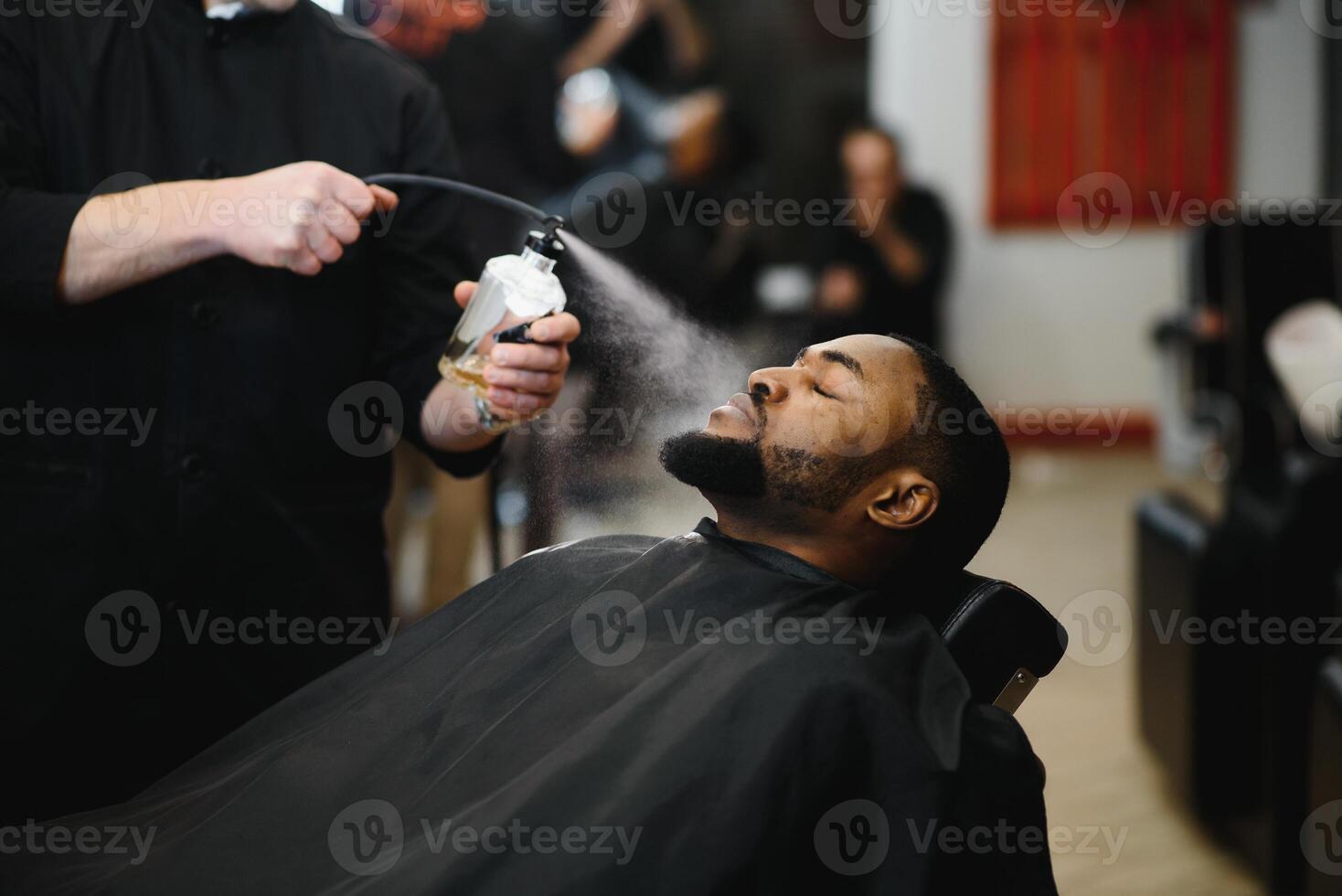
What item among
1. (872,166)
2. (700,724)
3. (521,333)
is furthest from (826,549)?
(872,166)

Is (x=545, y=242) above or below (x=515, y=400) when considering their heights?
above

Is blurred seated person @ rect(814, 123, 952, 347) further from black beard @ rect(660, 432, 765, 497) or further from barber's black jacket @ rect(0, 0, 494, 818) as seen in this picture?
black beard @ rect(660, 432, 765, 497)

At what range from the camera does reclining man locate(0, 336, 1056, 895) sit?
0.99 m

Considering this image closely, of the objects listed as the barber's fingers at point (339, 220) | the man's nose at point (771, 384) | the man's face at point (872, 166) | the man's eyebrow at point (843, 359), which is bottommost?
→ the man's nose at point (771, 384)

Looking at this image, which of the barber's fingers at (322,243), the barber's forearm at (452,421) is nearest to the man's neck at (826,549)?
the barber's forearm at (452,421)

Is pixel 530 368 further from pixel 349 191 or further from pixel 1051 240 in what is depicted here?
pixel 1051 240

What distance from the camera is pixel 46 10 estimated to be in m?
1.30

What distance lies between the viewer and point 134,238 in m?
1.21

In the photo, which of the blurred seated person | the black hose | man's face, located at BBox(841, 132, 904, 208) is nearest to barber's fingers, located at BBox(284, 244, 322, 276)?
the black hose

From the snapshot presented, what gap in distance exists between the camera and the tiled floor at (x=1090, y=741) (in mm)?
→ 1469

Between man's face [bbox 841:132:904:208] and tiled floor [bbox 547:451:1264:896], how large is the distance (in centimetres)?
158

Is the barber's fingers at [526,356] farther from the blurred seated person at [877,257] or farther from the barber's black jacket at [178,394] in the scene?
the blurred seated person at [877,257]

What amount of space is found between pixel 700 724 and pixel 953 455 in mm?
362

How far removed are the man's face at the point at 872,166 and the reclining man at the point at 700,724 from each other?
432 cm
